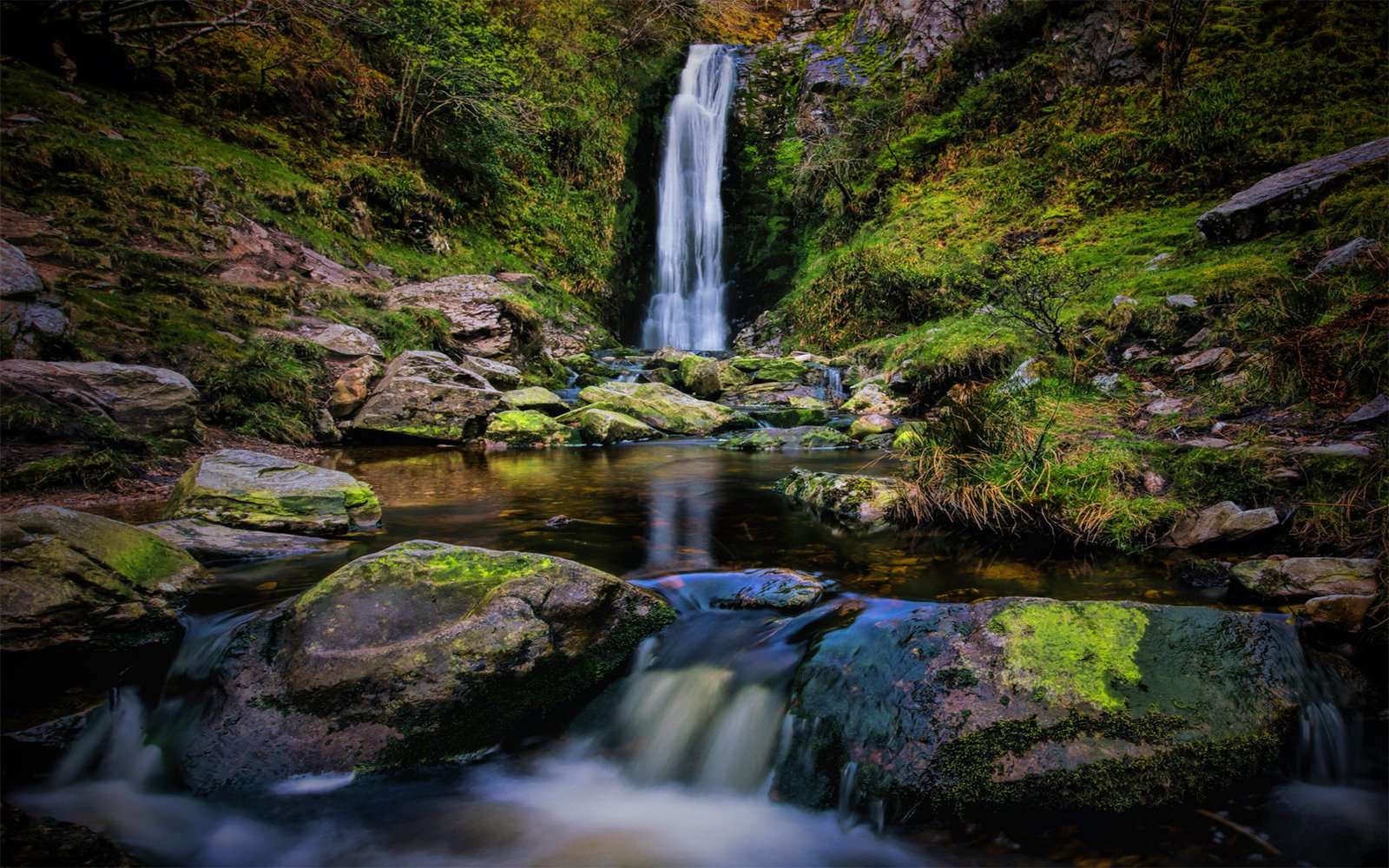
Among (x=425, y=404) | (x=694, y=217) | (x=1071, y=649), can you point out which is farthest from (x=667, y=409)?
(x=694, y=217)

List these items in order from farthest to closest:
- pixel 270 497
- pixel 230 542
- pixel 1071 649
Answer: pixel 270 497
pixel 230 542
pixel 1071 649

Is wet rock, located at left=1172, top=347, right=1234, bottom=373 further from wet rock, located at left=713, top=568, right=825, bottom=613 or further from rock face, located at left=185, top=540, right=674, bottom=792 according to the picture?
rock face, located at left=185, top=540, right=674, bottom=792

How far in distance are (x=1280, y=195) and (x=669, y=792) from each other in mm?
10051

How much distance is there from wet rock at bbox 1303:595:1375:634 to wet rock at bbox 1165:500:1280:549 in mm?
943

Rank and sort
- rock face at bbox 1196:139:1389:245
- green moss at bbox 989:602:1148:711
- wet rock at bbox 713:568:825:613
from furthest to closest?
rock face at bbox 1196:139:1389:245 → wet rock at bbox 713:568:825:613 → green moss at bbox 989:602:1148:711

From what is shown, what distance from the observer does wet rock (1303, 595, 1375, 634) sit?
90.6 inches

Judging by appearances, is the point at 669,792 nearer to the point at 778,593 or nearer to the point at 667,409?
the point at 778,593

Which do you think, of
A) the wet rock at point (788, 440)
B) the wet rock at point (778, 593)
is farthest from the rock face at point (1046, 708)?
the wet rock at point (788, 440)

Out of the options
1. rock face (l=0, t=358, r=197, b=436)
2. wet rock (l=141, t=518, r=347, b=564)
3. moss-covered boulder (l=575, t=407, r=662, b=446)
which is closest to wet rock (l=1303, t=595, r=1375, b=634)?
wet rock (l=141, t=518, r=347, b=564)

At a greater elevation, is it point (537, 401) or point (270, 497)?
point (537, 401)

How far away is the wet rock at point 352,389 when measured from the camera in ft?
26.5

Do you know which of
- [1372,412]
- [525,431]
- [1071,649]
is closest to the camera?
[1071,649]

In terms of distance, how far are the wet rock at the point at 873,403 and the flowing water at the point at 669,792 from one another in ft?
21.2

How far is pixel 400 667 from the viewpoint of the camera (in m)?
2.23
